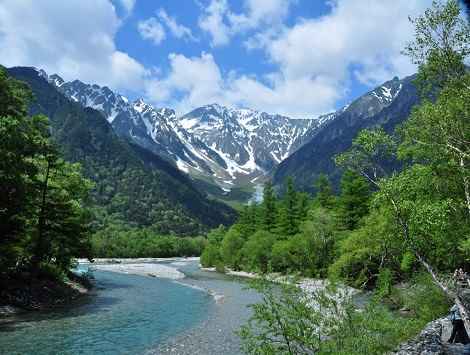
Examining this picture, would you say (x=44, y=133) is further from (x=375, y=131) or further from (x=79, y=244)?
(x=375, y=131)

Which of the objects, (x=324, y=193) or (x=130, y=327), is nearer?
(x=130, y=327)

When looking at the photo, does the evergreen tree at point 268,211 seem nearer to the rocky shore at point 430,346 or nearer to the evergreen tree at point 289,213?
the evergreen tree at point 289,213

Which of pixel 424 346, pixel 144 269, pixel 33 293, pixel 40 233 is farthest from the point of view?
pixel 144 269

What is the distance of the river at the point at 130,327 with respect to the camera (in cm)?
2477

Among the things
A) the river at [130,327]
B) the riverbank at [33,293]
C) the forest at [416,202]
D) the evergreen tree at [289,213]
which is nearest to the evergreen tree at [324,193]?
the evergreen tree at [289,213]

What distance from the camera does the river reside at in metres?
24.8

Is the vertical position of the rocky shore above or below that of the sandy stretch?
above

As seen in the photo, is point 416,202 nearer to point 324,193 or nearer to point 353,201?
point 353,201

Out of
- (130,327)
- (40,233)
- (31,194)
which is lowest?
(130,327)

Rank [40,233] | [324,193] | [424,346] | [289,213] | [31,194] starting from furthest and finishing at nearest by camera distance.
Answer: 1. [289,213]
2. [324,193]
3. [40,233]
4. [31,194]
5. [424,346]

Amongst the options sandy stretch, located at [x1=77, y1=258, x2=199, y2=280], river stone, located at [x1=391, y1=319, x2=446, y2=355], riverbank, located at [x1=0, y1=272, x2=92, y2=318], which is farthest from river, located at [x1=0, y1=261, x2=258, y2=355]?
sandy stretch, located at [x1=77, y1=258, x2=199, y2=280]

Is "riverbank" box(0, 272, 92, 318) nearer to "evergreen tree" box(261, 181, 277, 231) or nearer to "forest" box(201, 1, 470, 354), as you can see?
"forest" box(201, 1, 470, 354)

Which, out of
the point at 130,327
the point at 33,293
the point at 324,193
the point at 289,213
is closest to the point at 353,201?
the point at 324,193

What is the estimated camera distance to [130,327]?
101 ft
